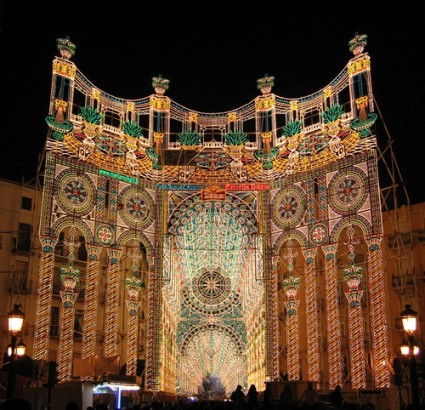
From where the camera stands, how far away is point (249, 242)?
31031 millimetres

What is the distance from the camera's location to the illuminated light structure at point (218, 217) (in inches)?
1101

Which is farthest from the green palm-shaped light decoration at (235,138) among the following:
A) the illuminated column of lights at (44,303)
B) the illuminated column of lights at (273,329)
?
the illuminated column of lights at (44,303)

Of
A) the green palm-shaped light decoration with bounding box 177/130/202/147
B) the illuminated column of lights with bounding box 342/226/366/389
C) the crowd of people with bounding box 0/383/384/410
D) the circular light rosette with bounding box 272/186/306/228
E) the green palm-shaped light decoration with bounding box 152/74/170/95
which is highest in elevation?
the green palm-shaped light decoration with bounding box 152/74/170/95

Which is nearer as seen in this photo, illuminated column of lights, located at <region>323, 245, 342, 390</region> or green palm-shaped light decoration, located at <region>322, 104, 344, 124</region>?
illuminated column of lights, located at <region>323, 245, 342, 390</region>

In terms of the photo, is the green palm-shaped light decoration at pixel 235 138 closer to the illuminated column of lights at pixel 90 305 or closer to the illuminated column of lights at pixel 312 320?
the illuminated column of lights at pixel 312 320

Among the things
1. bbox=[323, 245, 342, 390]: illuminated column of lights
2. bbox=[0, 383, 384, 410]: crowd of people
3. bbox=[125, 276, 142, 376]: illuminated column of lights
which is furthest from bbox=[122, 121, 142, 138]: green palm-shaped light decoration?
bbox=[0, 383, 384, 410]: crowd of people

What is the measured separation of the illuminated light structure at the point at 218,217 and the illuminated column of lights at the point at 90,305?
6 centimetres

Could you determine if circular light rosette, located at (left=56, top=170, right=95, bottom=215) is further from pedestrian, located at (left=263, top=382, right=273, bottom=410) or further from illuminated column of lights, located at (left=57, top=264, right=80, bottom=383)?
pedestrian, located at (left=263, top=382, right=273, bottom=410)

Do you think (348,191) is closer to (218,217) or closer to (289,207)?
(289,207)

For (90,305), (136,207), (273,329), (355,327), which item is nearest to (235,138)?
(136,207)

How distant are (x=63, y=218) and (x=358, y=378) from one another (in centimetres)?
1386

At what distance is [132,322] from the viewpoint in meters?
29.4

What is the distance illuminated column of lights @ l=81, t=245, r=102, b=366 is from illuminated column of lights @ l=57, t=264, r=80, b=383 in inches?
26.0

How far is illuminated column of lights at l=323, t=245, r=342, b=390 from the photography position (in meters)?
27.4
